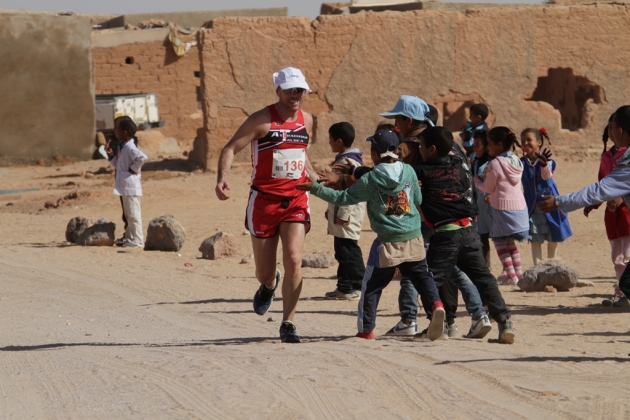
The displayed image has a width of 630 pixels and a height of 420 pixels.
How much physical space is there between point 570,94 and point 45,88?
12.3 meters

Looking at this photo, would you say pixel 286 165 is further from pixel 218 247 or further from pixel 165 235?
pixel 165 235

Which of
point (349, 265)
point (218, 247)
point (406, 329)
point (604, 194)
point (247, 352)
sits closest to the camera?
point (604, 194)

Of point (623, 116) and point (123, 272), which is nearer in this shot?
point (623, 116)

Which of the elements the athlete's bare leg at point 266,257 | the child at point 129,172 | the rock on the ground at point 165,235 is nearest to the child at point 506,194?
the athlete's bare leg at point 266,257

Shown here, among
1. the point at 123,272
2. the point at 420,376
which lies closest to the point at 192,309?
the point at 123,272

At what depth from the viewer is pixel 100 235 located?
480 inches

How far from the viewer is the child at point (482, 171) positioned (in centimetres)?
908

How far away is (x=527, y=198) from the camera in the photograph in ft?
31.8

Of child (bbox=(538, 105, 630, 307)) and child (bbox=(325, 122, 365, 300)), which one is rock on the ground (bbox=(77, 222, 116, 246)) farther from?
child (bbox=(538, 105, 630, 307))

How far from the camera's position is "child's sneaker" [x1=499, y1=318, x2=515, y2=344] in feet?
21.2

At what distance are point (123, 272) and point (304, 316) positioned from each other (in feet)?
9.91

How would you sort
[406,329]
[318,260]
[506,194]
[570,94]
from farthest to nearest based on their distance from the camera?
[570,94]
[318,260]
[506,194]
[406,329]

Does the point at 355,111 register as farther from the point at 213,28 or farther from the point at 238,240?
the point at 238,240

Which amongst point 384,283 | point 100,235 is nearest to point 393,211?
point 384,283
